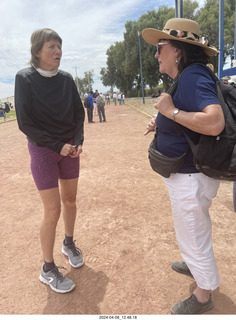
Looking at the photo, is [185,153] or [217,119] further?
[185,153]

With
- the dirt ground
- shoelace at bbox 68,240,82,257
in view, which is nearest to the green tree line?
the dirt ground

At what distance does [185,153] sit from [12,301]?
2014mm

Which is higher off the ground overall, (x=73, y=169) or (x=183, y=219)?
(x=73, y=169)

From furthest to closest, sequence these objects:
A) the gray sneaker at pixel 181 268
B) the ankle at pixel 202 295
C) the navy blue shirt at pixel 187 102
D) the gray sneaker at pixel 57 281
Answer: the gray sneaker at pixel 181 268 < the gray sneaker at pixel 57 281 < the ankle at pixel 202 295 < the navy blue shirt at pixel 187 102

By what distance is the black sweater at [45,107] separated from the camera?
195 cm

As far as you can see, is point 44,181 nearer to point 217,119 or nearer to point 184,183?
point 184,183

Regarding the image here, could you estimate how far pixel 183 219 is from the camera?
1.71m

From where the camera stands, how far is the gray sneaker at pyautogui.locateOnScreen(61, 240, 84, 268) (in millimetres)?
2549

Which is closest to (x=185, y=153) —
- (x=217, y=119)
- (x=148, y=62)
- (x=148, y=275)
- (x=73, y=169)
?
(x=217, y=119)

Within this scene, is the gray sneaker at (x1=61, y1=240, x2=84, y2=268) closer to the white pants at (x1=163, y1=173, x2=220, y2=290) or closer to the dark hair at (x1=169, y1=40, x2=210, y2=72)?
the white pants at (x1=163, y1=173, x2=220, y2=290)

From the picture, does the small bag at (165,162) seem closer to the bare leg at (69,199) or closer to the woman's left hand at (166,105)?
the woman's left hand at (166,105)

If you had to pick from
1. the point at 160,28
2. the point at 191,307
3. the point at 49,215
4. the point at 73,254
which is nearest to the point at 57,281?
the point at 73,254

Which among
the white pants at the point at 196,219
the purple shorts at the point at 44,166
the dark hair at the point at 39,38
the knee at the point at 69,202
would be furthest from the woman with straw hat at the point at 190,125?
the knee at the point at 69,202

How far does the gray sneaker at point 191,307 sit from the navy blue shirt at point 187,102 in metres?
1.08
